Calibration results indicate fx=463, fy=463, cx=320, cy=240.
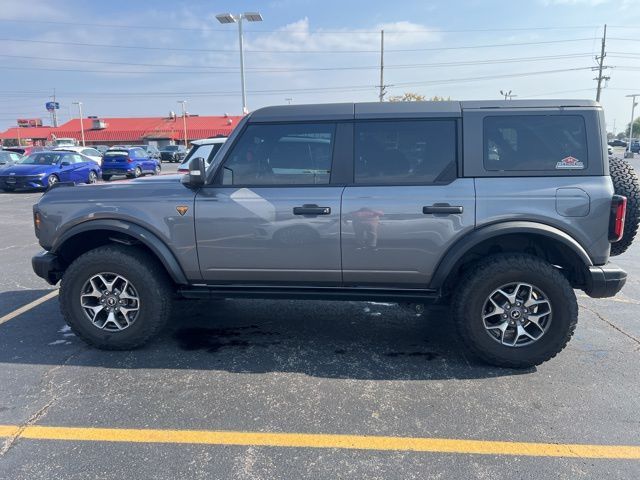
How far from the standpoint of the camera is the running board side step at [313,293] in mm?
3748

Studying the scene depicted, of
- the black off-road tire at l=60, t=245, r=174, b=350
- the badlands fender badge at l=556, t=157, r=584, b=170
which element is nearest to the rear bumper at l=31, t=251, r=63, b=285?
the black off-road tire at l=60, t=245, r=174, b=350

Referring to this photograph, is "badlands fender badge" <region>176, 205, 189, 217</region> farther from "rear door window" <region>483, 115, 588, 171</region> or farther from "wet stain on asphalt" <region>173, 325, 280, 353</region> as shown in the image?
"rear door window" <region>483, 115, 588, 171</region>

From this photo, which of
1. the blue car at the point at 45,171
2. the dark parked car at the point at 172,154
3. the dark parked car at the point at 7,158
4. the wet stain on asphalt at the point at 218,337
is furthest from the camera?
the dark parked car at the point at 172,154

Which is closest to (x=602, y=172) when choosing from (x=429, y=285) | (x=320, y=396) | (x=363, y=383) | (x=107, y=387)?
(x=429, y=285)

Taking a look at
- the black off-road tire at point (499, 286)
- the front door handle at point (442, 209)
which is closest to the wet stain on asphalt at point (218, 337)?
the black off-road tire at point (499, 286)

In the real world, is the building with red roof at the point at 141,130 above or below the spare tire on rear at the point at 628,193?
above

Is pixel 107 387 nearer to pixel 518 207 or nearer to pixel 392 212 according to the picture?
pixel 392 212

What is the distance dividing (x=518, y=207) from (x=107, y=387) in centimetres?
331

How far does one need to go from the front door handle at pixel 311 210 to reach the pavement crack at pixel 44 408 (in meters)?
2.17

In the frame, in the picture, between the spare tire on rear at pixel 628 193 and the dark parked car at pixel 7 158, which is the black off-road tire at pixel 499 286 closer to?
the spare tire on rear at pixel 628 193

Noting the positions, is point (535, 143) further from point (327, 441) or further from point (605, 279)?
point (327, 441)

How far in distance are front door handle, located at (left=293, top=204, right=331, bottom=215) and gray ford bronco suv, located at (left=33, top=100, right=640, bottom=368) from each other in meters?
0.01

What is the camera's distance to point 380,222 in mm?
3570

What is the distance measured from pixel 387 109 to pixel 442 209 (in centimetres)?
93
